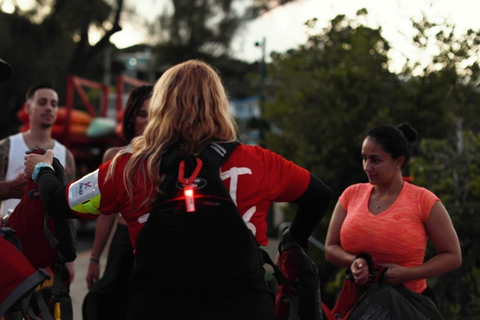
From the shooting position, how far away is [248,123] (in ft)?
49.7

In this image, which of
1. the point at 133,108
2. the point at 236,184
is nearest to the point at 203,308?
the point at 236,184

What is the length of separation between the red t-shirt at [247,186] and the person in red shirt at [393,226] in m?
1.12

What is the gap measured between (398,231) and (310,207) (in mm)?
986

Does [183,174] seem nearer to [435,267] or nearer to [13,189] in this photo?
[13,189]

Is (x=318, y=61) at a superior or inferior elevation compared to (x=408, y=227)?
superior

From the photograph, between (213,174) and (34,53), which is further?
(34,53)

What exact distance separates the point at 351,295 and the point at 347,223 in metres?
0.40

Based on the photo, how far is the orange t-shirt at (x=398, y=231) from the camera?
3734 millimetres

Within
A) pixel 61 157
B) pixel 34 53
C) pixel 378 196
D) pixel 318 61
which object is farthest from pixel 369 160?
pixel 34 53

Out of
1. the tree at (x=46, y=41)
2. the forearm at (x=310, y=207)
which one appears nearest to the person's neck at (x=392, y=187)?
the forearm at (x=310, y=207)

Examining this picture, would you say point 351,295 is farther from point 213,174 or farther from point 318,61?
point 318,61

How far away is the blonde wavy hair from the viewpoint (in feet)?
8.69

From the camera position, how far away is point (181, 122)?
2.67m

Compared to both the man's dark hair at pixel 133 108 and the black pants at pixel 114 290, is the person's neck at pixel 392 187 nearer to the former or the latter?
the black pants at pixel 114 290
